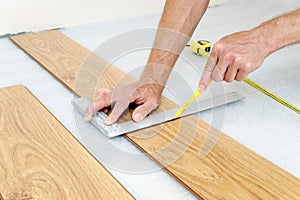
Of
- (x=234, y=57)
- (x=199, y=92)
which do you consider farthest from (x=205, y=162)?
(x=234, y=57)

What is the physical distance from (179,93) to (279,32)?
517 mm

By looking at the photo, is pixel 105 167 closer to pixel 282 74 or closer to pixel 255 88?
pixel 255 88

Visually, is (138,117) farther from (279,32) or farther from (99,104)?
(279,32)

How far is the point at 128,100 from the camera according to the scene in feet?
4.78

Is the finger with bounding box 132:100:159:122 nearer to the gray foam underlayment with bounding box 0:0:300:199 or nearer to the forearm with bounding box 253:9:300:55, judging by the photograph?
the gray foam underlayment with bounding box 0:0:300:199

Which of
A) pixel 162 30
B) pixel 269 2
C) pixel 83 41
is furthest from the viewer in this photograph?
pixel 269 2

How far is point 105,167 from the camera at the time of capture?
4.00 feet

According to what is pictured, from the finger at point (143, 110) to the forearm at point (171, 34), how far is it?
11 cm

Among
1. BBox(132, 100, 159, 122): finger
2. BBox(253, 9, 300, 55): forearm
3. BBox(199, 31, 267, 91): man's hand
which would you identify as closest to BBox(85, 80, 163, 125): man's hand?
BBox(132, 100, 159, 122): finger

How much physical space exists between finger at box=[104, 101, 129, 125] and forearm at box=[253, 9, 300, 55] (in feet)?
1.67

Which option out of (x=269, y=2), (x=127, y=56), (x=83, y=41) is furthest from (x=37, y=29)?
(x=269, y=2)

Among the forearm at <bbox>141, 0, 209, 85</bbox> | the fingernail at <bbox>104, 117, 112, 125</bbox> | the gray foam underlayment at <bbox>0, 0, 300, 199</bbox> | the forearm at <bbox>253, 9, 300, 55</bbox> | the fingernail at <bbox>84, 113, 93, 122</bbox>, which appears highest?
the forearm at <bbox>253, 9, 300, 55</bbox>

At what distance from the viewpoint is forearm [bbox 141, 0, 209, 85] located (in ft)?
5.16

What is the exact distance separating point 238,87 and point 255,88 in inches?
2.8
